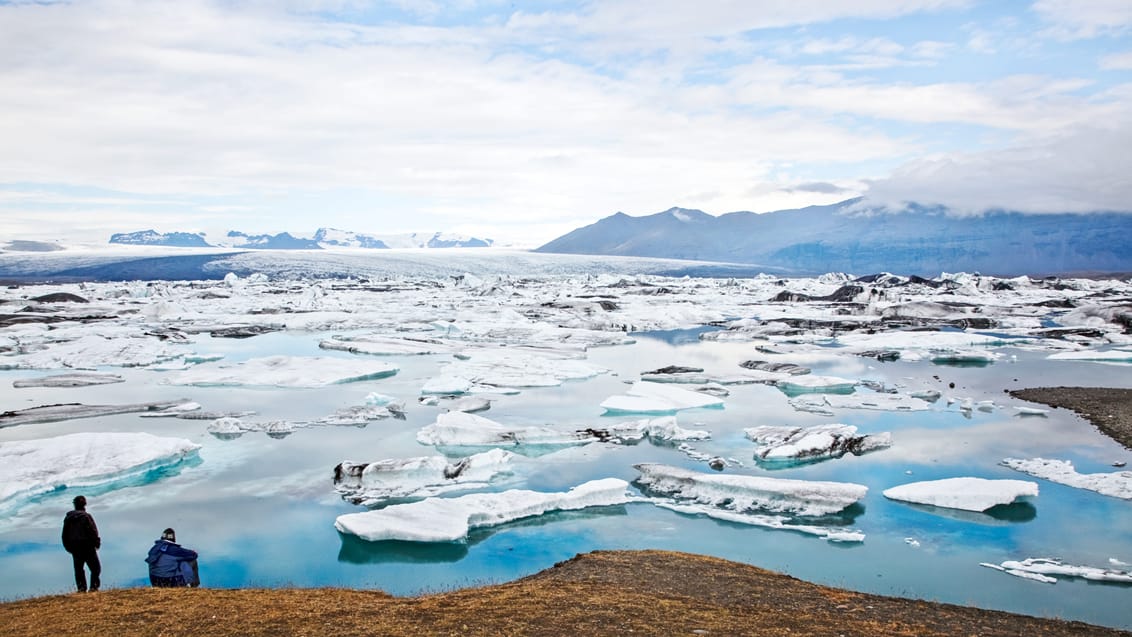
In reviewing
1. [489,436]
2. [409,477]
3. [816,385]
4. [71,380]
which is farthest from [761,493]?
[71,380]

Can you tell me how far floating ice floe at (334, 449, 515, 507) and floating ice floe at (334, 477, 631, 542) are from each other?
829 millimetres

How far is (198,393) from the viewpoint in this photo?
2205 cm

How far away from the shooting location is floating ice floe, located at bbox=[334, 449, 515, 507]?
12703mm

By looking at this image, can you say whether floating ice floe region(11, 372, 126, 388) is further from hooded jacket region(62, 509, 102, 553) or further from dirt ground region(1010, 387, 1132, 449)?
dirt ground region(1010, 387, 1132, 449)

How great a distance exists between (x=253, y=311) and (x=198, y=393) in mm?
26290

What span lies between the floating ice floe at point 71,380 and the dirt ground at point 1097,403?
89.0 feet

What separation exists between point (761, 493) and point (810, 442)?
340 centimetres

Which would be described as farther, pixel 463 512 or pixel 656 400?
pixel 656 400

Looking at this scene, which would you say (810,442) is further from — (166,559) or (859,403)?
(166,559)

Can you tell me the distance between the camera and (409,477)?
13.2m

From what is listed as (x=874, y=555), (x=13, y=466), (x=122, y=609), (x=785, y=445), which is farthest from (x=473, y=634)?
(x=13, y=466)

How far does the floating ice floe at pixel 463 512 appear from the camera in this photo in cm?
1082

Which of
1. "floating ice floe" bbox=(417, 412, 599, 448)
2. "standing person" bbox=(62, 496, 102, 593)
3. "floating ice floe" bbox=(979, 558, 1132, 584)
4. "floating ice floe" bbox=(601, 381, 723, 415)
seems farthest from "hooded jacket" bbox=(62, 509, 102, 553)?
"floating ice floe" bbox=(601, 381, 723, 415)

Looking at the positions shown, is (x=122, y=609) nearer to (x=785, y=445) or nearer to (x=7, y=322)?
(x=785, y=445)
